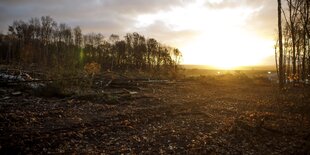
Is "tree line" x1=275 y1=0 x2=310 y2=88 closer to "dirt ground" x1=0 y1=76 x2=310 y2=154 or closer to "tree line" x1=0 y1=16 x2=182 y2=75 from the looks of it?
"dirt ground" x1=0 y1=76 x2=310 y2=154

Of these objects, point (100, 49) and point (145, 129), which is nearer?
point (145, 129)

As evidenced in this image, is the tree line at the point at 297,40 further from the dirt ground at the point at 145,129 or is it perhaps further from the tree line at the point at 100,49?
the tree line at the point at 100,49

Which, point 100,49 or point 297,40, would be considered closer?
point 297,40

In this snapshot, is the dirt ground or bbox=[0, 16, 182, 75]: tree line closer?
the dirt ground

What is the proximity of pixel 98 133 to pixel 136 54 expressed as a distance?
7829cm

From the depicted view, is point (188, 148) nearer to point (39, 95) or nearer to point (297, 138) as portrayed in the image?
point (297, 138)

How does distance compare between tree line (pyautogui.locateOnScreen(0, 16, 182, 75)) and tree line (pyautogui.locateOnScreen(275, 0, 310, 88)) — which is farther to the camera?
tree line (pyautogui.locateOnScreen(0, 16, 182, 75))

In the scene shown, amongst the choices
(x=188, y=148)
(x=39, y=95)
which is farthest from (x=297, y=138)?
(x=39, y=95)

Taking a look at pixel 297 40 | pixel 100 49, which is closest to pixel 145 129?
pixel 297 40

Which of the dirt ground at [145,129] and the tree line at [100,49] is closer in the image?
the dirt ground at [145,129]

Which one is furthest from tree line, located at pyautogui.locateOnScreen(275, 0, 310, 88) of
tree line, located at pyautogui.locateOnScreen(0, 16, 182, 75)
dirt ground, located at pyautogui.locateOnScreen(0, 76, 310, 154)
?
tree line, located at pyautogui.locateOnScreen(0, 16, 182, 75)

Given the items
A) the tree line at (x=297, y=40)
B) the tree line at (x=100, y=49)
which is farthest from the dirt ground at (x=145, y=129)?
the tree line at (x=100, y=49)

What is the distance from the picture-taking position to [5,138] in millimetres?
10086

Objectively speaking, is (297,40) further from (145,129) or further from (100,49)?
(100,49)
